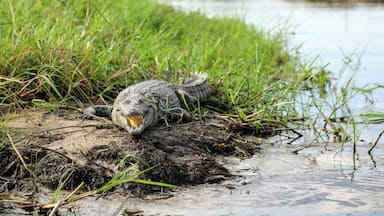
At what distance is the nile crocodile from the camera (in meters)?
4.12

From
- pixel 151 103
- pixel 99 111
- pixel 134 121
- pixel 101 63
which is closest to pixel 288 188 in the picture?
pixel 134 121

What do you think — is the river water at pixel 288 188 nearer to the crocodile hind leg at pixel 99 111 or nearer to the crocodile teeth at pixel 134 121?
the crocodile teeth at pixel 134 121

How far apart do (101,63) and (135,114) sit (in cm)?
139

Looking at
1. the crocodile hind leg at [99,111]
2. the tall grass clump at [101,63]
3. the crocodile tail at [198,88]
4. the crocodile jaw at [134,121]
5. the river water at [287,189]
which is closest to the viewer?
the river water at [287,189]

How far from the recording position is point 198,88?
524 centimetres

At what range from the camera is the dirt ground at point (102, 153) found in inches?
144

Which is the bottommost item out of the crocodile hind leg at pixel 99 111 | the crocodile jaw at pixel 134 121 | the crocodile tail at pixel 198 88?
the crocodile hind leg at pixel 99 111

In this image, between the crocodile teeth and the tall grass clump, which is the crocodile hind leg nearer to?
the tall grass clump

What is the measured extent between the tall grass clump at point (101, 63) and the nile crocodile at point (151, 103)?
0.77 feet

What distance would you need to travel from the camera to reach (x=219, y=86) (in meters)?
5.66

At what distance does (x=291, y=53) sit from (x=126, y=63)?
145 inches

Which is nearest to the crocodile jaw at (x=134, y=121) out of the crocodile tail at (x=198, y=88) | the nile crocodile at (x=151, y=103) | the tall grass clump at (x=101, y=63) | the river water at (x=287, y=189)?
the nile crocodile at (x=151, y=103)

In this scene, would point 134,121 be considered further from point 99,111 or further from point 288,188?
point 288,188

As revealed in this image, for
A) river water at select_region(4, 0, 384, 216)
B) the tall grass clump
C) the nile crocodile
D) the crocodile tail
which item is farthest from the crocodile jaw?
the crocodile tail
